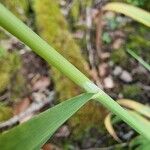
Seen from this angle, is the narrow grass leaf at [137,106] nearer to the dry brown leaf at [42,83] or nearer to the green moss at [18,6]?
the dry brown leaf at [42,83]

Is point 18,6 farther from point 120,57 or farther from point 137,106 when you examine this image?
point 137,106

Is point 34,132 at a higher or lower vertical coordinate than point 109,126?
higher

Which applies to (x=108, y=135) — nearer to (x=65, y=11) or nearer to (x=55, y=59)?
(x=65, y=11)

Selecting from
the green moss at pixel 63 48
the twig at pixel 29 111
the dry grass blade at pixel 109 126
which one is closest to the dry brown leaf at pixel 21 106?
the twig at pixel 29 111

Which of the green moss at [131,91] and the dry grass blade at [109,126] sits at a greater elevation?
the dry grass blade at [109,126]

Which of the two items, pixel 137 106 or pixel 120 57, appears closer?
pixel 137 106

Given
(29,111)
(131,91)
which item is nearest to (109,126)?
(131,91)

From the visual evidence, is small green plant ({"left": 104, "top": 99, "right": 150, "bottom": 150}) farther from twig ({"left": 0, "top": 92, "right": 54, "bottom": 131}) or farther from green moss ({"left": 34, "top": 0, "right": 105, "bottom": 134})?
twig ({"left": 0, "top": 92, "right": 54, "bottom": 131})
